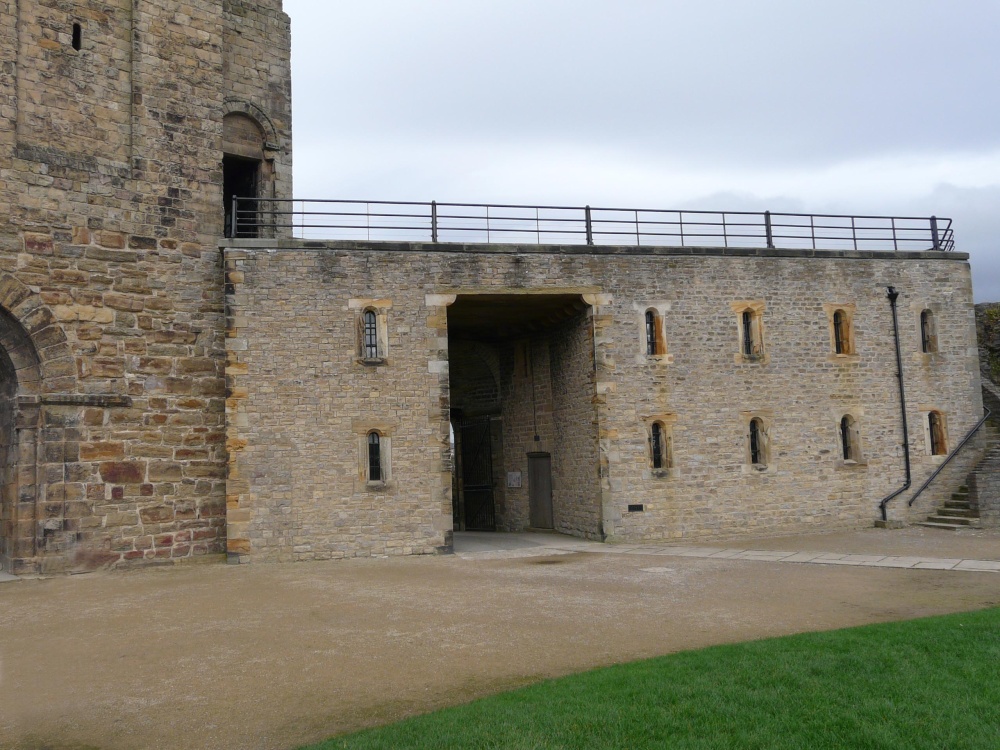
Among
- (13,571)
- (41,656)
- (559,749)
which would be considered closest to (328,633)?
(41,656)

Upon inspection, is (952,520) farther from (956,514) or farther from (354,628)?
(354,628)

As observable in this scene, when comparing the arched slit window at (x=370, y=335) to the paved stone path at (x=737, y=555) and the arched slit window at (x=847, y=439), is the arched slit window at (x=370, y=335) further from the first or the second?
the arched slit window at (x=847, y=439)

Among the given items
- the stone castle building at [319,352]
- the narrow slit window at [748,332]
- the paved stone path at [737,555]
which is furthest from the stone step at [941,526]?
the narrow slit window at [748,332]

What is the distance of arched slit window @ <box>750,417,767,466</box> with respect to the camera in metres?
16.6

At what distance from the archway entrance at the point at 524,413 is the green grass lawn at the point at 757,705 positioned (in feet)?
30.4

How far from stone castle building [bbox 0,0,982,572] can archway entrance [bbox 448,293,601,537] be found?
0.11 metres

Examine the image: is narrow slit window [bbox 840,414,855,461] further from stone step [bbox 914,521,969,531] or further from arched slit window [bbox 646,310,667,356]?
arched slit window [bbox 646,310,667,356]

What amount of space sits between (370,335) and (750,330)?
7.95 metres

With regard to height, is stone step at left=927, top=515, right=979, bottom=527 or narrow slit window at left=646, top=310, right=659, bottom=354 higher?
narrow slit window at left=646, top=310, right=659, bottom=354

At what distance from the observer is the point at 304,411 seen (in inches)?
563

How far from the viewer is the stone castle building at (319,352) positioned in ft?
42.6

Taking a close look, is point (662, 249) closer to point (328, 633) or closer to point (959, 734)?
point (328, 633)

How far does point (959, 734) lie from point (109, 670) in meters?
6.77

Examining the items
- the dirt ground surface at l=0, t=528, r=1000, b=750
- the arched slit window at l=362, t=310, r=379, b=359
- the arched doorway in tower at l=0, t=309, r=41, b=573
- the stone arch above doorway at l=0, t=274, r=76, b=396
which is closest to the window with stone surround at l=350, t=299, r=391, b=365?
the arched slit window at l=362, t=310, r=379, b=359
